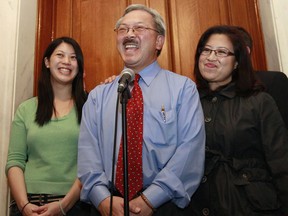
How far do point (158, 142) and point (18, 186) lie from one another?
89 centimetres

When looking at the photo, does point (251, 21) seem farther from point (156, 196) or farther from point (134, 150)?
point (156, 196)

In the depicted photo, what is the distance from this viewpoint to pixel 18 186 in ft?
6.36

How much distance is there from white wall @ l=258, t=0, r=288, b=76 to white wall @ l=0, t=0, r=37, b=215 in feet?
6.06

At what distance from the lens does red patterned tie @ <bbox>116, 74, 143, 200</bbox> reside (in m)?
1.60

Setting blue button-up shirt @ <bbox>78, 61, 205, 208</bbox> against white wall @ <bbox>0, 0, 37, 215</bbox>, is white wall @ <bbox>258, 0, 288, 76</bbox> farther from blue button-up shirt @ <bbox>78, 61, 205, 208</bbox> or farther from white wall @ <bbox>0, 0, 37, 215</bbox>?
white wall @ <bbox>0, 0, 37, 215</bbox>

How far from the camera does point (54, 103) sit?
2.27m

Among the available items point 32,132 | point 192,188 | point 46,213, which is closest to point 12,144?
point 32,132

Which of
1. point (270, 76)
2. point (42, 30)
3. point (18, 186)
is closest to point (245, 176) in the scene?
point (270, 76)

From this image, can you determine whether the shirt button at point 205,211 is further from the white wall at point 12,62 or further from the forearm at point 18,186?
the white wall at point 12,62

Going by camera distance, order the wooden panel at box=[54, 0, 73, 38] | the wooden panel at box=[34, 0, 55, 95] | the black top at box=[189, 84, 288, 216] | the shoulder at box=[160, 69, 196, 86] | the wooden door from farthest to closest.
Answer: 1. the wooden panel at box=[54, 0, 73, 38]
2. the wooden door
3. the wooden panel at box=[34, 0, 55, 95]
4. the shoulder at box=[160, 69, 196, 86]
5. the black top at box=[189, 84, 288, 216]

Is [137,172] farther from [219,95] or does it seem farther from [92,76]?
[92,76]

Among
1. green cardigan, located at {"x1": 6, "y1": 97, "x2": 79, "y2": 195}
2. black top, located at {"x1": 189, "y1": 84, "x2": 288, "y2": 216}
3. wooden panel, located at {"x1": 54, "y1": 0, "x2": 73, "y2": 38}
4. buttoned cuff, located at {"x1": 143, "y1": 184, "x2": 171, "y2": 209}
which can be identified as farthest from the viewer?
wooden panel, located at {"x1": 54, "y1": 0, "x2": 73, "y2": 38}

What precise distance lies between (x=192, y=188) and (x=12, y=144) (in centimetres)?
119

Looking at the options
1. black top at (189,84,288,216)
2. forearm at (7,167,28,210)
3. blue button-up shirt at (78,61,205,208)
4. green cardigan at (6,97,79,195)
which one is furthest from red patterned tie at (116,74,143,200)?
forearm at (7,167,28,210)
